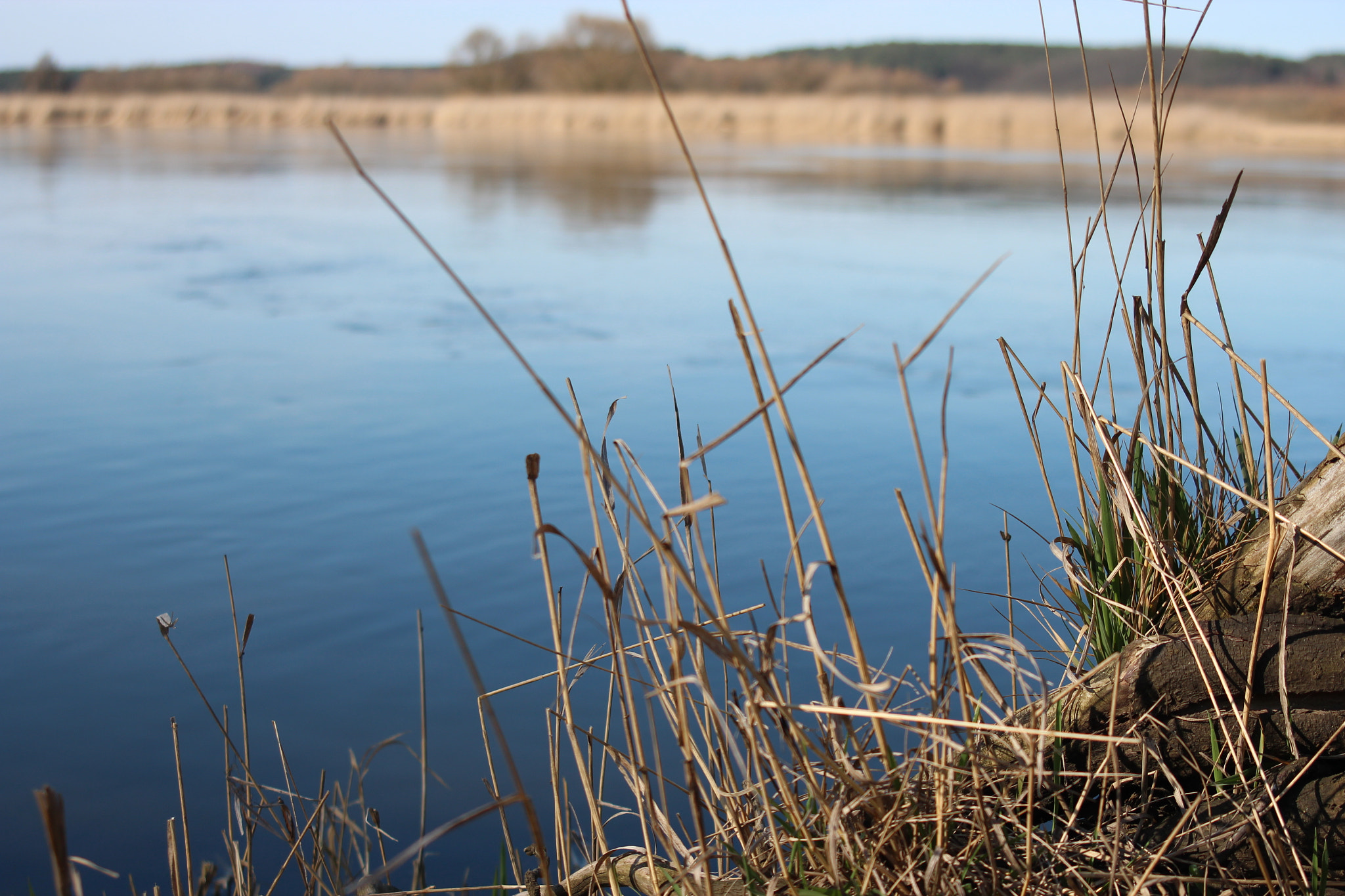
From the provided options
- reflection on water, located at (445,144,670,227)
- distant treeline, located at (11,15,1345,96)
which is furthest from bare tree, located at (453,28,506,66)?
reflection on water, located at (445,144,670,227)

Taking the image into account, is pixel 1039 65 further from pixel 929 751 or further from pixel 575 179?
pixel 929 751

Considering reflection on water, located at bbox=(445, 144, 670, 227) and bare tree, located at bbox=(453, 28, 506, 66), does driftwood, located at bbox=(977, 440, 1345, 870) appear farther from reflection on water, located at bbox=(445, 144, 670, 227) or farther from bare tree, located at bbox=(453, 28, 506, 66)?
bare tree, located at bbox=(453, 28, 506, 66)

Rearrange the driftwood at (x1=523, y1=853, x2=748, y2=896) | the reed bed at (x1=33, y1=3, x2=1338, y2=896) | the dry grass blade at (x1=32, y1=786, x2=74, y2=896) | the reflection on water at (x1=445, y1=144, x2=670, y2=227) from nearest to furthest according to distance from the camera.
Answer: the dry grass blade at (x1=32, y1=786, x2=74, y2=896) → the reed bed at (x1=33, y1=3, x2=1338, y2=896) → the driftwood at (x1=523, y1=853, x2=748, y2=896) → the reflection on water at (x1=445, y1=144, x2=670, y2=227)

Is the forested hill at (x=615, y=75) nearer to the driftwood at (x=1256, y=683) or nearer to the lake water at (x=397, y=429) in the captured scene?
the lake water at (x=397, y=429)

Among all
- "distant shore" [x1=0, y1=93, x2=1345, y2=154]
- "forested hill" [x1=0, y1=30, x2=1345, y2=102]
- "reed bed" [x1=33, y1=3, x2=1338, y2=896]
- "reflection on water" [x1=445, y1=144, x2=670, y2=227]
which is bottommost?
"reed bed" [x1=33, y1=3, x2=1338, y2=896]

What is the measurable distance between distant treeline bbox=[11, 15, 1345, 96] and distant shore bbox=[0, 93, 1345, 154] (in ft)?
26.9

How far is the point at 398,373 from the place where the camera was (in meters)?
4.28

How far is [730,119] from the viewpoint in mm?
23234

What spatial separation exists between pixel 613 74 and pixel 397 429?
35.7 meters

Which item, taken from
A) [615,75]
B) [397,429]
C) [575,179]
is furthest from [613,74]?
[397,429]

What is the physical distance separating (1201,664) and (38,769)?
6.12 ft

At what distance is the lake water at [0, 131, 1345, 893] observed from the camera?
198 cm

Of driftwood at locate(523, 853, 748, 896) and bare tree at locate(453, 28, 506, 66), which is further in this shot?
bare tree at locate(453, 28, 506, 66)

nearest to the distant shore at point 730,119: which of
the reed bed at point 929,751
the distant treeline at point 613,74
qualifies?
the distant treeline at point 613,74
